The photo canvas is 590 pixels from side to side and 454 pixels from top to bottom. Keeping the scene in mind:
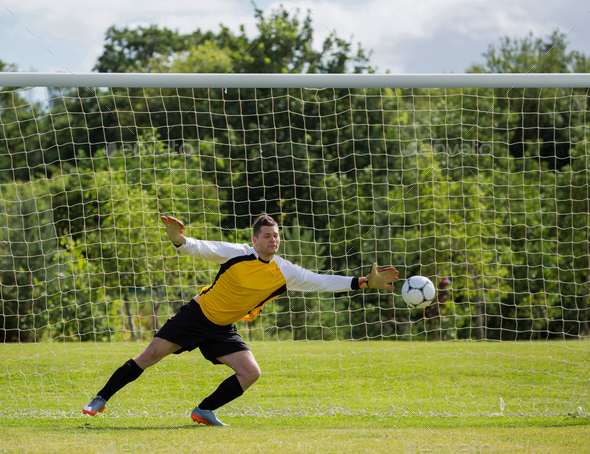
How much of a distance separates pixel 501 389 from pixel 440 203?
7.87 metres

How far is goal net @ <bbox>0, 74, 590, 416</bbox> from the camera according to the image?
7.34 metres

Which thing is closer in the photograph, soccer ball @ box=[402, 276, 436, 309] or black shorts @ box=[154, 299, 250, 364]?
black shorts @ box=[154, 299, 250, 364]

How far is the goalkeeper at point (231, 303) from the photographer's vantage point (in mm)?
5148

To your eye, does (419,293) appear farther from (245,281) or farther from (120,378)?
(120,378)

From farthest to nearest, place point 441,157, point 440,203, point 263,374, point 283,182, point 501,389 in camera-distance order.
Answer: point 441,157 < point 283,182 < point 440,203 < point 263,374 < point 501,389

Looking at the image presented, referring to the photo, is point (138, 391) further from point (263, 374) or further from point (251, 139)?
point (251, 139)

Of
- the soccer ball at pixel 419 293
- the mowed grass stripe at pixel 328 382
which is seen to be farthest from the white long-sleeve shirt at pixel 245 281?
the mowed grass stripe at pixel 328 382

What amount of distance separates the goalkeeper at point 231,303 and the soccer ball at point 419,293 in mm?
507

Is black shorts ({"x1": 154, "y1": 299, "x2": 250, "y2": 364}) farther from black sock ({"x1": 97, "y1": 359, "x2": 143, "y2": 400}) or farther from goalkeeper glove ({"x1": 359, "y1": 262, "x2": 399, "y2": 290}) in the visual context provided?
goalkeeper glove ({"x1": 359, "y1": 262, "x2": 399, "y2": 290})

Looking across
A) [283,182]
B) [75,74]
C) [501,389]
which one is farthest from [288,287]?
[283,182]

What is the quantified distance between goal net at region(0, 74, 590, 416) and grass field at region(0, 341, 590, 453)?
6 centimetres

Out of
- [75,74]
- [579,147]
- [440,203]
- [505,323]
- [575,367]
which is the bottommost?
[505,323]

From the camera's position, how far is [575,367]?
9039mm

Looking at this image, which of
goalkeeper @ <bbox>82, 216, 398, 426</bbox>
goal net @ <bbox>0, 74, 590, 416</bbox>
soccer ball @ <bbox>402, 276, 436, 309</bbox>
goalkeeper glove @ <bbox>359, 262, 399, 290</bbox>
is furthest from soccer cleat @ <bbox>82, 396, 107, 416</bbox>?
soccer ball @ <bbox>402, 276, 436, 309</bbox>
